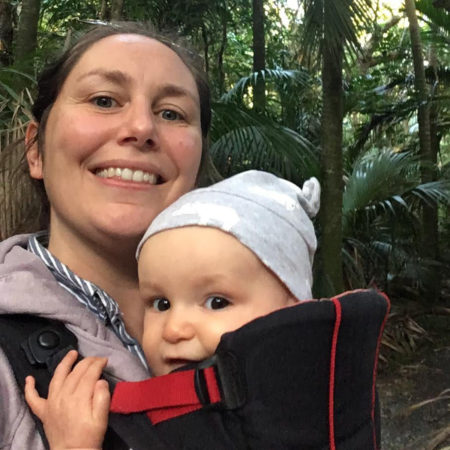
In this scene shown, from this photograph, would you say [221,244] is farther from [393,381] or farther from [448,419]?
[393,381]

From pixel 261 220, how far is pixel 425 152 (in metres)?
5.67

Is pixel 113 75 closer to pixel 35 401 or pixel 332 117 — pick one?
pixel 35 401

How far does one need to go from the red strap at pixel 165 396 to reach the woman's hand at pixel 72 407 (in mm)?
30

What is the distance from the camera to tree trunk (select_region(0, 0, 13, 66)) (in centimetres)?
329

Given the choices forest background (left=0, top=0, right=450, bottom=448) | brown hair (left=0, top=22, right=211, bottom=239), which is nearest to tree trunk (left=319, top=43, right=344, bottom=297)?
forest background (left=0, top=0, right=450, bottom=448)

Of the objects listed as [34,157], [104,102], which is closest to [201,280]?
[104,102]

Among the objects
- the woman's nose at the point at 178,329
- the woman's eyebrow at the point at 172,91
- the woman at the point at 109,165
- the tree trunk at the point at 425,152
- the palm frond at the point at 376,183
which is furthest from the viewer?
the tree trunk at the point at 425,152

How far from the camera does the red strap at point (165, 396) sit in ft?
2.83

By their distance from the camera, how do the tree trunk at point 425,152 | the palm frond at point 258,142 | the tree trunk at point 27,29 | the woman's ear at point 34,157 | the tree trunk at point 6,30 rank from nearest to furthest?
1. the woman's ear at point 34,157
2. the tree trunk at point 27,29
3. the tree trunk at point 6,30
4. the palm frond at point 258,142
5. the tree trunk at point 425,152

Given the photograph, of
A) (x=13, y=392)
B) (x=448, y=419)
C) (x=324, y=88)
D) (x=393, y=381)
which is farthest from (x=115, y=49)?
(x=393, y=381)

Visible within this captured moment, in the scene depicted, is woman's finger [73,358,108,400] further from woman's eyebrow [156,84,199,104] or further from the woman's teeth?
woman's eyebrow [156,84,199,104]

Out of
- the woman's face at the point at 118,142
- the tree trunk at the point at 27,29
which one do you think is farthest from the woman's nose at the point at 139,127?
the tree trunk at the point at 27,29

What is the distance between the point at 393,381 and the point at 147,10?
14.0 feet

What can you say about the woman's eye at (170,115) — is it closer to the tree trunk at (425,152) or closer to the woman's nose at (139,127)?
the woman's nose at (139,127)
